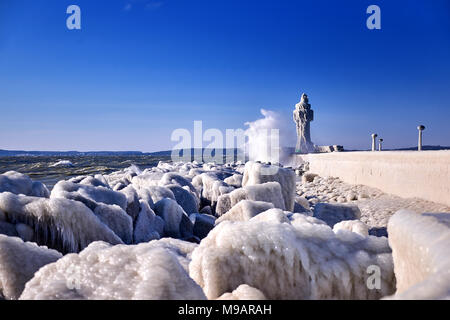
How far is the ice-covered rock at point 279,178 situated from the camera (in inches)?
235

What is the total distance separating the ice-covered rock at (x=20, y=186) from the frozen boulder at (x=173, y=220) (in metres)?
1.60

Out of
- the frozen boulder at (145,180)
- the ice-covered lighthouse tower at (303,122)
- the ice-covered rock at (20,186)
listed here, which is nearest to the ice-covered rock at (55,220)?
the ice-covered rock at (20,186)

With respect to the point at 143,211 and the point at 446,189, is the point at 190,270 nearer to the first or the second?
the point at 143,211

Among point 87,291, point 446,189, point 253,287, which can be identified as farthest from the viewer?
point 446,189

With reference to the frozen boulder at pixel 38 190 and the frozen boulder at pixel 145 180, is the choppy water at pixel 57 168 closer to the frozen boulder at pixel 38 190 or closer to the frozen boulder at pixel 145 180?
the frozen boulder at pixel 145 180

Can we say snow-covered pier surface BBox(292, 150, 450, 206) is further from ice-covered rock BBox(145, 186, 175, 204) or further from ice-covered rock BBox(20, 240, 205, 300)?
ice-covered rock BBox(20, 240, 205, 300)

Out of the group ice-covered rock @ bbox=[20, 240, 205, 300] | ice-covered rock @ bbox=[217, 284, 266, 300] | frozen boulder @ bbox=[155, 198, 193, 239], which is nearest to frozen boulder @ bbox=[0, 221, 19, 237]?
ice-covered rock @ bbox=[20, 240, 205, 300]

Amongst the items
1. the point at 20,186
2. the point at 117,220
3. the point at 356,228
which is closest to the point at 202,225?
the point at 117,220

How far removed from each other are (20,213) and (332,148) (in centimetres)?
3281

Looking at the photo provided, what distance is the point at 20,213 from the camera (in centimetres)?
284

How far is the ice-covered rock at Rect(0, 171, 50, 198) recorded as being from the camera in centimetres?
405

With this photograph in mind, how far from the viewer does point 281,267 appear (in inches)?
71.4

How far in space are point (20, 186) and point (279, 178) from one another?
14.0 ft
